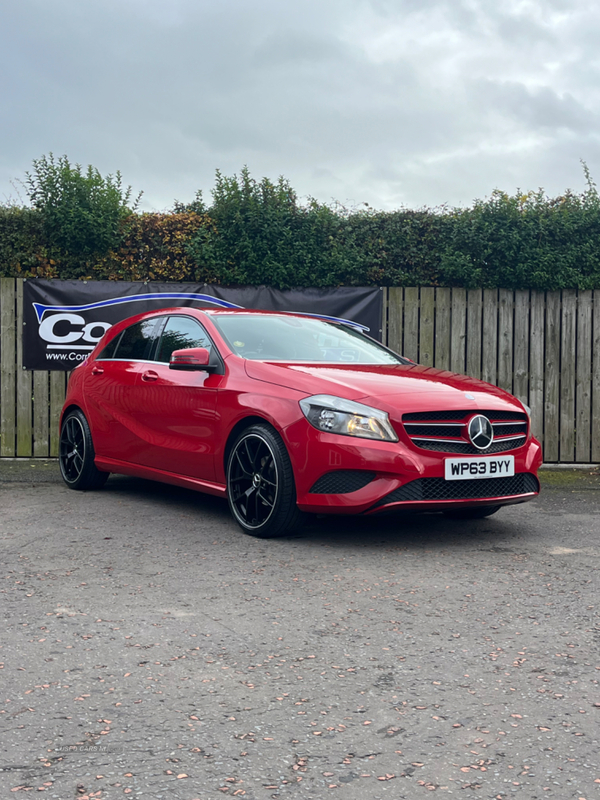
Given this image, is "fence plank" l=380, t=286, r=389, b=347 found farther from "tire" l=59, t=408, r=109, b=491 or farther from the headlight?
the headlight

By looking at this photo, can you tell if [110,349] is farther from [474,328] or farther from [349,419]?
[474,328]

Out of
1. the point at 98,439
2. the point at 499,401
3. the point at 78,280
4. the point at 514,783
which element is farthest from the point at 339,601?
the point at 78,280

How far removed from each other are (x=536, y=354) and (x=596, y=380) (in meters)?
0.76

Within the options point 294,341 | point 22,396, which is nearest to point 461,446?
point 294,341

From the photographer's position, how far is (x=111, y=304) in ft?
32.2

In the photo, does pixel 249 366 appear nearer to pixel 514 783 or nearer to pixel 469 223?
pixel 514 783

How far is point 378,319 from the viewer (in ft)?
32.3

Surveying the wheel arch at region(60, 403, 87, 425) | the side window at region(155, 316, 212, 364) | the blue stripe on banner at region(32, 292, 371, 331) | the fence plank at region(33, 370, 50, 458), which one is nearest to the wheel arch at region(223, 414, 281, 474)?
the side window at region(155, 316, 212, 364)

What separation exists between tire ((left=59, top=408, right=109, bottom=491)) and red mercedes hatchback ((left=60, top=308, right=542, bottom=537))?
1.27 feet

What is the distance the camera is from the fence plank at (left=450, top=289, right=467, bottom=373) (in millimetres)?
9844

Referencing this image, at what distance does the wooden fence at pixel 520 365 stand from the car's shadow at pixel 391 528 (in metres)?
3.17

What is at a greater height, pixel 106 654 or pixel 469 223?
pixel 469 223

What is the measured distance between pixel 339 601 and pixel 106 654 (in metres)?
1.20

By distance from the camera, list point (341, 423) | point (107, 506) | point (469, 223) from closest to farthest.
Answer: point (341, 423), point (107, 506), point (469, 223)
